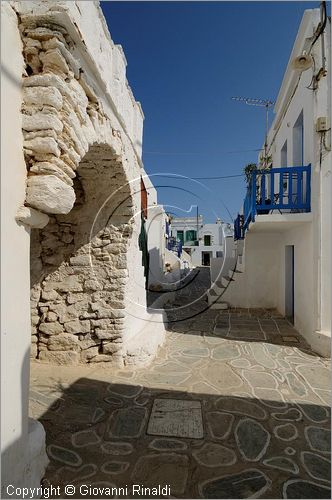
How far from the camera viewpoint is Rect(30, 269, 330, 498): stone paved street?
2289 millimetres

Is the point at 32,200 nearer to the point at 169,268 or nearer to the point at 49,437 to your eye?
the point at 49,437

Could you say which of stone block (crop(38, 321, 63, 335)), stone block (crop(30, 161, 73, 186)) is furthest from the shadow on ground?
stone block (crop(30, 161, 73, 186))

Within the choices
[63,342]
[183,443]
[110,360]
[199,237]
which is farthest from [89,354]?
[199,237]

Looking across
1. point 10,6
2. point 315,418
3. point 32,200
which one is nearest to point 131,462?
point 315,418

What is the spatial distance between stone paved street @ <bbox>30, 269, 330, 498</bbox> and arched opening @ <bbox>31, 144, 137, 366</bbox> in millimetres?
391

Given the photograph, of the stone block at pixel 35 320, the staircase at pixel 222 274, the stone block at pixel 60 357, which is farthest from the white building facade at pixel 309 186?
the stone block at pixel 35 320

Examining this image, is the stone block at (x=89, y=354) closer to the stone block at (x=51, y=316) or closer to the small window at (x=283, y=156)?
the stone block at (x=51, y=316)

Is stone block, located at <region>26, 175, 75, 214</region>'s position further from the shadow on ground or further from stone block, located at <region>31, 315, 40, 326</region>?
stone block, located at <region>31, 315, 40, 326</region>

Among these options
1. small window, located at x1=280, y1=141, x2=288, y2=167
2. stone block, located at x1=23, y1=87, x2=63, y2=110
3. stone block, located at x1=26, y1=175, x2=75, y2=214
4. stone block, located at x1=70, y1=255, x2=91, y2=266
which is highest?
small window, located at x1=280, y1=141, x2=288, y2=167

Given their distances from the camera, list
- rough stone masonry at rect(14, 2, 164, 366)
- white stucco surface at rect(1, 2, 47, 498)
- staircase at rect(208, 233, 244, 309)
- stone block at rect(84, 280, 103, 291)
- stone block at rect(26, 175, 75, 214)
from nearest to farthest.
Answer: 1. white stucco surface at rect(1, 2, 47, 498)
2. stone block at rect(26, 175, 75, 214)
3. rough stone masonry at rect(14, 2, 164, 366)
4. stone block at rect(84, 280, 103, 291)
5. staircase at rect(208, 233, 244, 309)

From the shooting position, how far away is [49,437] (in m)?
2.76

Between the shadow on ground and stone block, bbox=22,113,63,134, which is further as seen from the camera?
the shadow on ground

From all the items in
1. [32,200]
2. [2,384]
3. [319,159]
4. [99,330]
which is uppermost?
[319,159]

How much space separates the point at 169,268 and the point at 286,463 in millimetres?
14178
